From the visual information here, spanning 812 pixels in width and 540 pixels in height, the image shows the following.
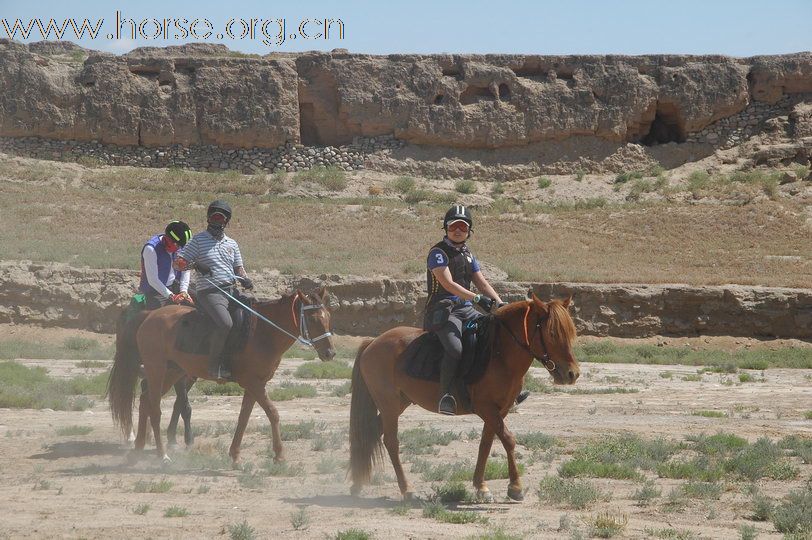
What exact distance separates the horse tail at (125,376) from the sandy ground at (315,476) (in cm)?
39

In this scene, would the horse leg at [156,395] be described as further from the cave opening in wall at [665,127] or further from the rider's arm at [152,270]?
the cave opening in wall at [665,127]

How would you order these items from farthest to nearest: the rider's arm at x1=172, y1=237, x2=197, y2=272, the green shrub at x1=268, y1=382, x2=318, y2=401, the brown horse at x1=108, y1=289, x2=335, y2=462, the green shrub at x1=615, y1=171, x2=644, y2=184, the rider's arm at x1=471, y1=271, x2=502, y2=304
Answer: the green shrub at x1=615, y1=171, x2=644, y2=184, the green shrub at x1=268, y1=382, x2=318, y2=401, the rider's arm at x1=172, y1=237, x2=197, y2=272, the brown horse at x1=108, y1=289, x2=335, y2=462, the rider's arm at x1=471, y1=271, x2=502, y2=304

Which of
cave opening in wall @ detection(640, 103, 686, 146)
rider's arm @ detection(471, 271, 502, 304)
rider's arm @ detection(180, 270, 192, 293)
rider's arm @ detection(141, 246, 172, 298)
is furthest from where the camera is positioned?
cave opening in wall @ detection(640, 103, 686, 146)

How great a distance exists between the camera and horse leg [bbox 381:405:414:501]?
31.7ft

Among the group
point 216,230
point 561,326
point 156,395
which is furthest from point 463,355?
point 156,395

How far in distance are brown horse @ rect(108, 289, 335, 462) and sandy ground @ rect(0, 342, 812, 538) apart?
47cm

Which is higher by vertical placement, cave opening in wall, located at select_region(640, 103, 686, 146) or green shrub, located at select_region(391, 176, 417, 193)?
cave opening in wall, located at select_region(640, 103, 686, 146)

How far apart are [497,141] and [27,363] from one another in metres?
30.5

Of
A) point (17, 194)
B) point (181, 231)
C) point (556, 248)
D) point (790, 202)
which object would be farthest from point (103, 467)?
point (790, 202)

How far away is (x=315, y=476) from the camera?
11070 mm

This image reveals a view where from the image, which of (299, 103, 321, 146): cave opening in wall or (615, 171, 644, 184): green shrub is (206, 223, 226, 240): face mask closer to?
(615, 171, 644, 184): green shrub

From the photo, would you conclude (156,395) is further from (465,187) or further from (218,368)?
(465,187)

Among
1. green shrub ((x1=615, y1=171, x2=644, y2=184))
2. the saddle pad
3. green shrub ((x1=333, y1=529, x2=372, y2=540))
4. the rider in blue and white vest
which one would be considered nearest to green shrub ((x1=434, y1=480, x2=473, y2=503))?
the saddle pad

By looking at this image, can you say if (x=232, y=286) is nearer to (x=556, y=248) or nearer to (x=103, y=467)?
(x=103, y=467)
